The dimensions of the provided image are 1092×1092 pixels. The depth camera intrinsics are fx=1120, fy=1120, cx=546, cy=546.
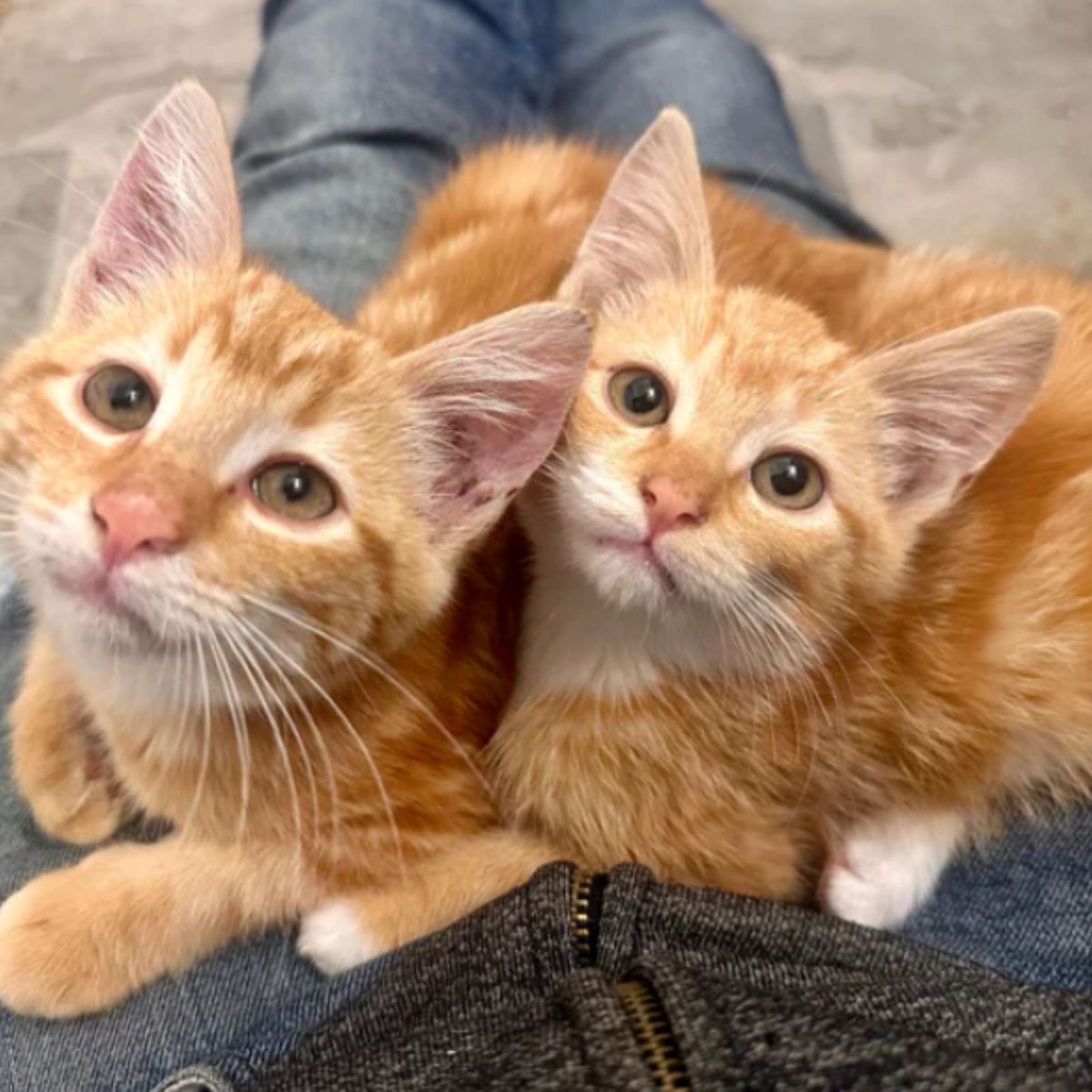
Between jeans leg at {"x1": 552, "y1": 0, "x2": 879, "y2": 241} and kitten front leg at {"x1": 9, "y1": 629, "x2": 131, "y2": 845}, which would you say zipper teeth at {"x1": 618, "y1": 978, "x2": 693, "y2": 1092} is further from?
jeans leg at {"x1": 552, "y1": 0, "x2": 879, "y2": 241}

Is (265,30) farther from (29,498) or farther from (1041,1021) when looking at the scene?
(1041,1021)

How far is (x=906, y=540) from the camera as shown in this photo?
868 mm

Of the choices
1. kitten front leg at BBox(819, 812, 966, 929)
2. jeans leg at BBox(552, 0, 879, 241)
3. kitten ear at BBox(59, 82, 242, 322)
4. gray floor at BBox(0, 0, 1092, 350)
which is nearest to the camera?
kitten ear at BBox(59, 82, 242, 322)

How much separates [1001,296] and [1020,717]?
39cm

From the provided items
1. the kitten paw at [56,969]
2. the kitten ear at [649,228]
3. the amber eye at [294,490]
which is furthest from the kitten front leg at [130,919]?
the kitten ear at [649,228]


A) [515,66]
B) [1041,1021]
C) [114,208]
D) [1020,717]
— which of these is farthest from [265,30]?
[1041,1021]

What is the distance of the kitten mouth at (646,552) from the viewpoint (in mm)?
762

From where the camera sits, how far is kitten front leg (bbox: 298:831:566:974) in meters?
0.87

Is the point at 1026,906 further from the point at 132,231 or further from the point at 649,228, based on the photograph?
the point at 132,231

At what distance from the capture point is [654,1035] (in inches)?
24.0

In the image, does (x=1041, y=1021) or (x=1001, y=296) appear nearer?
(x=1041, y=1021)

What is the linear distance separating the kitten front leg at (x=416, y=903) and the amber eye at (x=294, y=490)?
32cm

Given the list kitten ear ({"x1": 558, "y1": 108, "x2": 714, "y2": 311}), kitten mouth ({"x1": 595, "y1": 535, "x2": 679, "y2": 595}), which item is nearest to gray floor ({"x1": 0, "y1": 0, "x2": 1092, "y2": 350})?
kitten ear ({"x1": 558, "y1": 108, "x2": 714, "y2": 311})

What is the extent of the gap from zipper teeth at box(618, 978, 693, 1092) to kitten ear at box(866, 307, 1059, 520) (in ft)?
1.41
